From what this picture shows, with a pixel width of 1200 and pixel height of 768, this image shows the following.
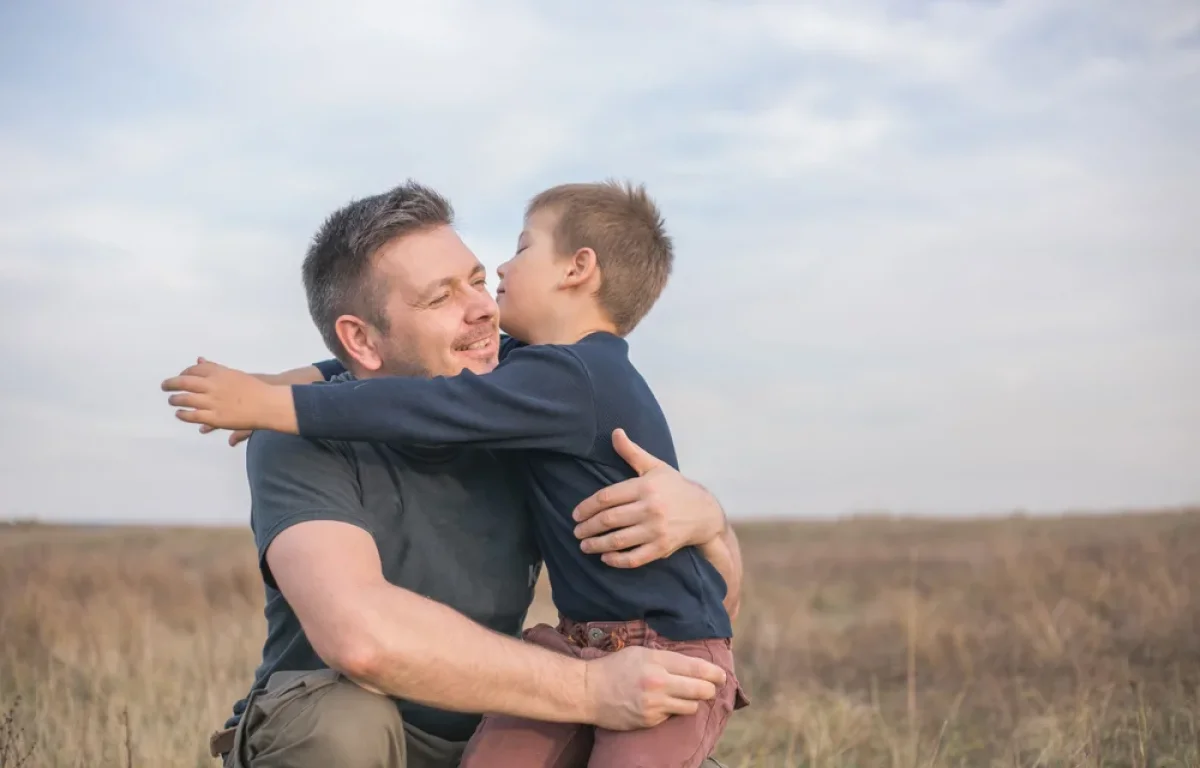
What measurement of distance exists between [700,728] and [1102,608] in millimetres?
9218

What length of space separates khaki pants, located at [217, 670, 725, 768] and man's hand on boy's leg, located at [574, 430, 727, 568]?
2.35 feet

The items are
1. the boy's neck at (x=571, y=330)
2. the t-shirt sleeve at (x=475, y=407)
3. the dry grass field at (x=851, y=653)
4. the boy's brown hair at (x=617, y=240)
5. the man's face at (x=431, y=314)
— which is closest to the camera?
the t-shirt sleeve at (x=475, y=407)

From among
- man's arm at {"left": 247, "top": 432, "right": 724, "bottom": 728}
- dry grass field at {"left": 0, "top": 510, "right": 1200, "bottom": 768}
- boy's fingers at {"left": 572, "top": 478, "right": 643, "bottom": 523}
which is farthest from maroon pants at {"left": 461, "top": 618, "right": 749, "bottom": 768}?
dry grass field at {"left": 0, "top": 510, "right": 1200, "bottom": 768}

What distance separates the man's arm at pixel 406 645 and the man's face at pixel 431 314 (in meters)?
0.62

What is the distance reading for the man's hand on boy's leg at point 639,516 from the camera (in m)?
3.29

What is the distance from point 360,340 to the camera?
12.7 ft

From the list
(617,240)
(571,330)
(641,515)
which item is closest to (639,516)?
(641,515)

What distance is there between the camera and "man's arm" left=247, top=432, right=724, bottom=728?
2.97m

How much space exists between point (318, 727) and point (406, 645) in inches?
12.6

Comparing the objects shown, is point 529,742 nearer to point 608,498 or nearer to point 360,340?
point 608,498

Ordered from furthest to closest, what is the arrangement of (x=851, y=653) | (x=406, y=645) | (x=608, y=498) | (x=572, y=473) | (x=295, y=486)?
(x=851, y=653) < (x=572, y=473) < (x=608, y=498) < (x=295, y=486) < (x=406, y=645)

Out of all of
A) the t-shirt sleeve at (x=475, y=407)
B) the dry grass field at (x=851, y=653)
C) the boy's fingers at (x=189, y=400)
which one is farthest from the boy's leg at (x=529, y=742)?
the dry grass field at (x=851, y=653)

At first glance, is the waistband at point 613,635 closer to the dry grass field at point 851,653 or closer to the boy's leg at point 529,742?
the boy's leg at point 529,742

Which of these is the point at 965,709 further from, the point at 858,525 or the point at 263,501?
the point at 858,525
